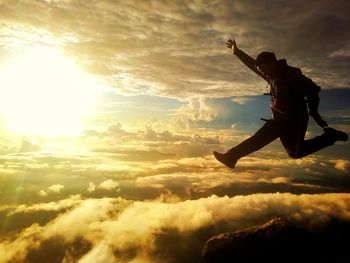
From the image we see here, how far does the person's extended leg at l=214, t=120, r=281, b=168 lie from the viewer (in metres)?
6.42

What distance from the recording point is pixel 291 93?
6.05 m

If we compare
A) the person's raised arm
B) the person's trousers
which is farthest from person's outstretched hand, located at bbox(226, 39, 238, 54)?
the person's trousers

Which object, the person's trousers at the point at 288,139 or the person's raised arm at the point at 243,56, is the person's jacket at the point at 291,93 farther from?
the person's raised arm at the point at 243,56

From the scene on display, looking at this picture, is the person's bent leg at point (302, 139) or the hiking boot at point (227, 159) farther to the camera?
the hiking boot at point (227, 159)

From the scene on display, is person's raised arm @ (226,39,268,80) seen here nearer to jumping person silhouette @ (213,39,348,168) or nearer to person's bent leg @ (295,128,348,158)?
jumping person silhouette @ (213,39,348,168)

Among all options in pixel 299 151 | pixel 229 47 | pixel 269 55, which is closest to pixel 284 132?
pixel 299 151

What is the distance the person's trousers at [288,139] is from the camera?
6.12 metres

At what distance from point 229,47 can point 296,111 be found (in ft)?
7.67

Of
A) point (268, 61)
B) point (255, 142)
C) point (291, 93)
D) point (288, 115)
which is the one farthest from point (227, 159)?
point (268, 61)

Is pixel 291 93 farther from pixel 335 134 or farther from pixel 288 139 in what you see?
pixel 335 134

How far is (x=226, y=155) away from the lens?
6660 mm

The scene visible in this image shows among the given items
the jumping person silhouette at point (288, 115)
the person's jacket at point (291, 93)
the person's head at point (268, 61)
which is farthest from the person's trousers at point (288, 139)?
the person's head at point (268, 61)

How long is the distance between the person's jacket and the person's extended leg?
0.76ft

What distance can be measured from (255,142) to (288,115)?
0.85 metres
